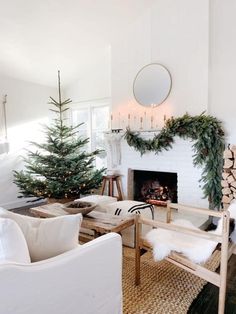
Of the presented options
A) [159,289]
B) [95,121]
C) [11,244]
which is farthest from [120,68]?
[11,244]

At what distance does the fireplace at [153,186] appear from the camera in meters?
4.30

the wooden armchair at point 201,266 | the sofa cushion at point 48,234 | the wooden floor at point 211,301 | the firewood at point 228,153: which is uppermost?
the firewood at point 228,153

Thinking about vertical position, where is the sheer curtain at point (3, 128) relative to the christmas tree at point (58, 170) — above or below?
above

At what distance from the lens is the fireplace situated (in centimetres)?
430

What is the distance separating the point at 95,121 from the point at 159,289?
3.84 meters

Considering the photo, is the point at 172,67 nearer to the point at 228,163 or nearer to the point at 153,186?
the point at 228,163

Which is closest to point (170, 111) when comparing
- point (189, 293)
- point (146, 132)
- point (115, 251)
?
point (146, 132)

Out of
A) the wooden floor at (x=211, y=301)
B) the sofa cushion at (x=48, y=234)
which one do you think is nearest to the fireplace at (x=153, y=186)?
the wooden floor at (x=211, y=301)

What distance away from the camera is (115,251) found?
154 centimetres

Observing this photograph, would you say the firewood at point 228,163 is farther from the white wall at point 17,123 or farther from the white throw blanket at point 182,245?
the white wall at point 17,123

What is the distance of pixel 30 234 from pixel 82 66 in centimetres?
427

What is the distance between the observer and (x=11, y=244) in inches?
49.2

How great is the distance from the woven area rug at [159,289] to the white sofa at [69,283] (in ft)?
1.58

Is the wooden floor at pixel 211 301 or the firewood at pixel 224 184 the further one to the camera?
the firewood at pixel 224 184
